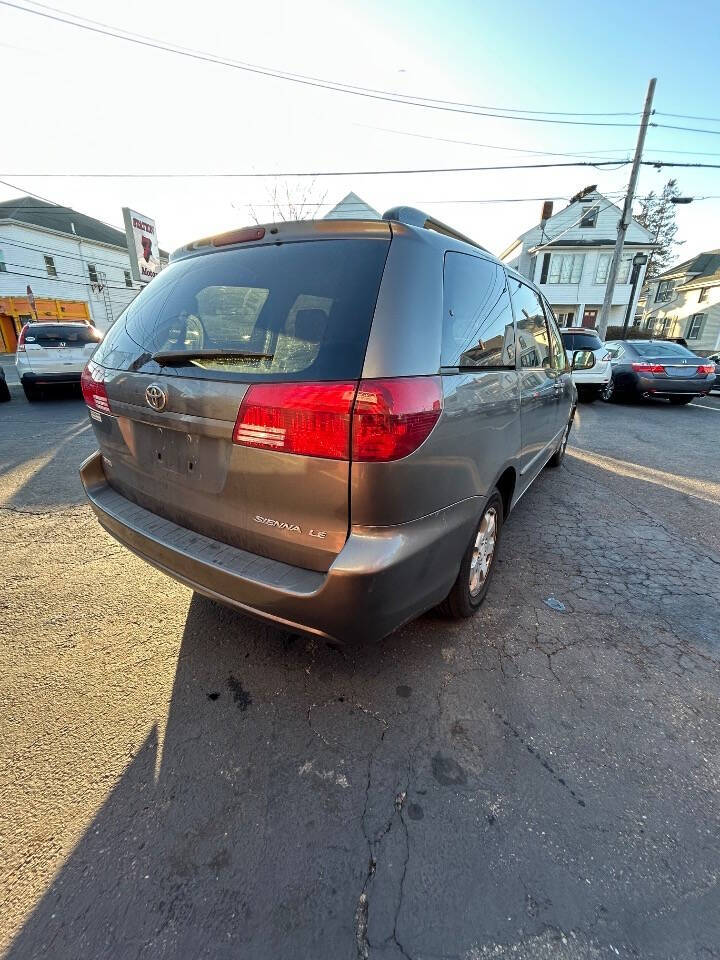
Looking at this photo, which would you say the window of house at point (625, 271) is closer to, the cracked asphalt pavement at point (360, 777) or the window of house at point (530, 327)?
the window of house at point (530, 327)

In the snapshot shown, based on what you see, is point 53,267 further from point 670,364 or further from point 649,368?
point 670,364

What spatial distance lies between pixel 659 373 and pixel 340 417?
11.0m

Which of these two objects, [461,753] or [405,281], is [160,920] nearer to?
[461,753]

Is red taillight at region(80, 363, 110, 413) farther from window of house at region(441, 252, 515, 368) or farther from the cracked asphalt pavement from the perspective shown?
window of house at region(441, 252, 515, 368)

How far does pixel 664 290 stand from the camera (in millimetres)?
40938

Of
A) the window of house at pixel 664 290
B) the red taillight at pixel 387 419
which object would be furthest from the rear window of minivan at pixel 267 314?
the window of house at pixel 664 290

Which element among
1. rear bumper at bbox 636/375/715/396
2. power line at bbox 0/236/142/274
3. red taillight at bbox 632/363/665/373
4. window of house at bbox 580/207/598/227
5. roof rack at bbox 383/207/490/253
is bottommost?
rear bumper at bbox 636/375/715/396

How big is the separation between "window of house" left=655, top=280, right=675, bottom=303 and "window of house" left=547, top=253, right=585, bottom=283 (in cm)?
1701

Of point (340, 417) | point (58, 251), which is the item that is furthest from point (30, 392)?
point (58, 251)

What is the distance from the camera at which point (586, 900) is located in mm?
1298

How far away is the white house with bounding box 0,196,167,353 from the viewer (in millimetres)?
31906

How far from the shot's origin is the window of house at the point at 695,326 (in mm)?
34031

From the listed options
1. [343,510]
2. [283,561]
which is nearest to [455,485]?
[343,510]

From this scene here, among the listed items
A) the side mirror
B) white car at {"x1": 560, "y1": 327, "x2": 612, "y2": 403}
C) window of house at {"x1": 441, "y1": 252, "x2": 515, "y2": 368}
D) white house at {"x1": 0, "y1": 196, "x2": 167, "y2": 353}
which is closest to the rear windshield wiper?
window of house at {"x1": 441, "y1": 252, "x2": 515, "y2": 368}
